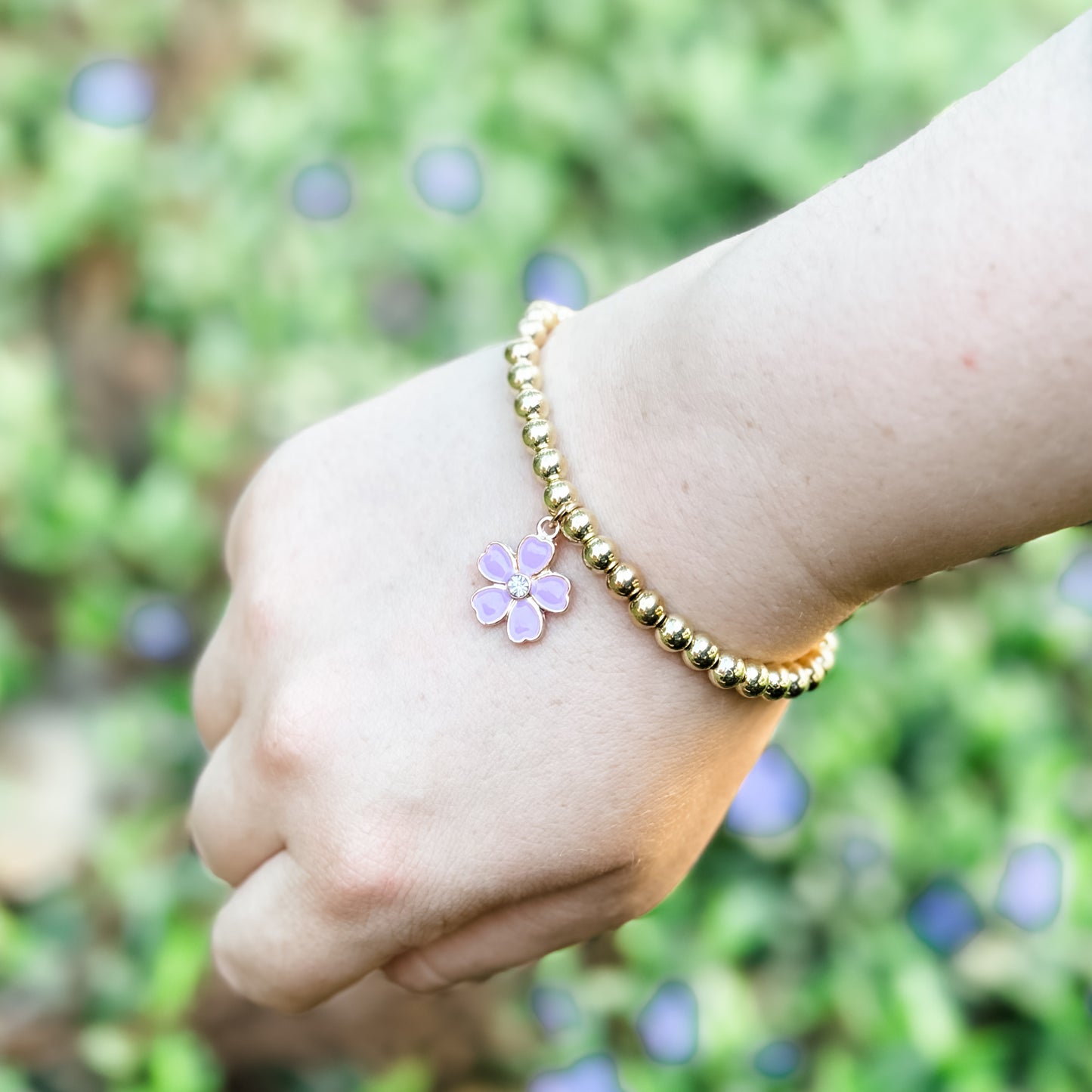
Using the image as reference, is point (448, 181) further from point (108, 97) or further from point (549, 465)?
point (549, 465)

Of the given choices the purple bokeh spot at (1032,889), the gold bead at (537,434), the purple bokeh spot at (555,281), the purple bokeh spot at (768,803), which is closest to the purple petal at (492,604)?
the gold bead at (537,434)

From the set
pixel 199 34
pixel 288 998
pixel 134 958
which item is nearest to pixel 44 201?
pixel 199 34

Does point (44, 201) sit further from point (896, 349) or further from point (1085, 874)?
point (1085, 874)

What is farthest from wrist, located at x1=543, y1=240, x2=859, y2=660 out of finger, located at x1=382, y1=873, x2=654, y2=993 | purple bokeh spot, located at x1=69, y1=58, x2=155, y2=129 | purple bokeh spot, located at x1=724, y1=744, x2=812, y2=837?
purple bokeh spot, located at x1=69, y1=58, x2=155, y2=129

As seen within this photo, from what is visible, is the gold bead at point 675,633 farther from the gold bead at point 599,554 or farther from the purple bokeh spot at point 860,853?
the purple bokeh spot at point 860,853

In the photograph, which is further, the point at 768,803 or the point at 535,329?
the point at 768,803

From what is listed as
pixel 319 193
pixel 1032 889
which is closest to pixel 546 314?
pixel 1032 889
